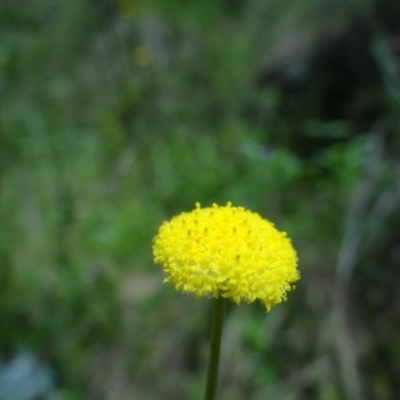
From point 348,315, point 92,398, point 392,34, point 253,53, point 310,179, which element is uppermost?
point 253,53

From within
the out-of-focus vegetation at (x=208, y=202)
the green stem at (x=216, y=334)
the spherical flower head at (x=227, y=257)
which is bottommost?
the green stem at (x=216, y=334)

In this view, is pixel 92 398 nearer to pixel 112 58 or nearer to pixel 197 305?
pixel 197 305

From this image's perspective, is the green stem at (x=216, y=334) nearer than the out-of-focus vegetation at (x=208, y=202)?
Yes

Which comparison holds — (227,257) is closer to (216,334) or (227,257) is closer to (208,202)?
(216,334)

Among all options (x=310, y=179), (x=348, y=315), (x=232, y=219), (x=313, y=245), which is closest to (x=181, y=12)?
(x=310, y=179)

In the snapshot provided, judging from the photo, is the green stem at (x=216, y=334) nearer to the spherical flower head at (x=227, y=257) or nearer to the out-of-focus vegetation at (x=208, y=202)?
the spherical flower head at (x=227, y=257)

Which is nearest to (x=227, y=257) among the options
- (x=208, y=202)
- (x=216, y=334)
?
(x=216, y=334)

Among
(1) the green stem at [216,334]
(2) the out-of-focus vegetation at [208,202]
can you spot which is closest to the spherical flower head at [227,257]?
(1) the green stem at [216,334]
